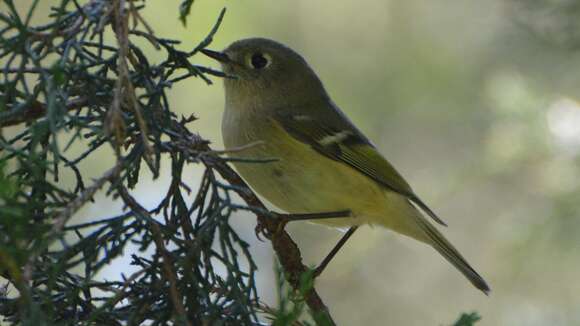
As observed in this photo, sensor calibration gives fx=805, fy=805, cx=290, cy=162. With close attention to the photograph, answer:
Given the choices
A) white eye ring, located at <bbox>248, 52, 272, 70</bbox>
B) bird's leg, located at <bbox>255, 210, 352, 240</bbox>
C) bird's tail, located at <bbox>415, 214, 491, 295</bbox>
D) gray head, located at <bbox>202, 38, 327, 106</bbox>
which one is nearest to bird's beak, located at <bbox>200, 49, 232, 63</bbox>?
gray head, located at <bbox>202, 38, 327, 106</bbox>

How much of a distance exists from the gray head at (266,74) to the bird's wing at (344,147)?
13 cm

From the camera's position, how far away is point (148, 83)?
150 centimetres

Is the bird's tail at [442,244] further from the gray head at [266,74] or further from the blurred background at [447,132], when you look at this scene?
the blurred background at [447,132]

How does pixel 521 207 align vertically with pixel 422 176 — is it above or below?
below

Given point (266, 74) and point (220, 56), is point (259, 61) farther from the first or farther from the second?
point (220, 56)

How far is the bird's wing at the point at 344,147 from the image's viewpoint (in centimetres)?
251

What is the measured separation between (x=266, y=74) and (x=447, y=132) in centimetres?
167

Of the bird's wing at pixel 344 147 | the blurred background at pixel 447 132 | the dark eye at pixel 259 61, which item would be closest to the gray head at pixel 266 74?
the dark eye at pixel 259 61

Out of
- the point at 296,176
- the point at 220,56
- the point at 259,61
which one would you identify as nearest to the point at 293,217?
the point at 296,176

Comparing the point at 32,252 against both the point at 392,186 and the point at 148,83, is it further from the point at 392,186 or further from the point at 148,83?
the point at 392,186

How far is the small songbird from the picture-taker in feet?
7.68

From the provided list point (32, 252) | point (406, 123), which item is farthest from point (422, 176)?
point (32, 252)

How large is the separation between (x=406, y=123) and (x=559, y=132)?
124cm

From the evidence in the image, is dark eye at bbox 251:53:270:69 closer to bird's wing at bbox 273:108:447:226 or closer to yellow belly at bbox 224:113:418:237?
bird's wing at bbox 273:108:447:226
